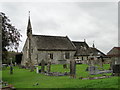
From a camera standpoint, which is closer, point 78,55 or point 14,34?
point 14,34

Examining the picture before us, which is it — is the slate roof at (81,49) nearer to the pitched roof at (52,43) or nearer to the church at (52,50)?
the church at (52,50)

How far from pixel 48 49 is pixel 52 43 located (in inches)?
120

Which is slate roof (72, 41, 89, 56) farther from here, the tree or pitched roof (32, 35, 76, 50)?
the tree

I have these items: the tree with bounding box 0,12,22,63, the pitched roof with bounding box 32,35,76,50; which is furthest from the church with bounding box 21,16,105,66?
the tree with bounding box 0,12,22,63

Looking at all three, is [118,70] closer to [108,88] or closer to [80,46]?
[108,88]

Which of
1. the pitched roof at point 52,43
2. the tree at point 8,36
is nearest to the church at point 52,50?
the pitched roof at point 52,43

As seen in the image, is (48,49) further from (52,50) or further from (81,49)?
(81,49)

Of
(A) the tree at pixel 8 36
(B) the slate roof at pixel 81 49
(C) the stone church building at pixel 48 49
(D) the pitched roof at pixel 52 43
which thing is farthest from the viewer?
(B) the slate roof at pixel 81 49

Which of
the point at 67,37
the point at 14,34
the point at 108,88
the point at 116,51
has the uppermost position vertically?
the point at 67,37

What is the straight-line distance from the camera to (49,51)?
46469 millimetres

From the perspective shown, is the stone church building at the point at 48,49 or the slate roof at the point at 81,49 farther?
the slate roof at the point at 81,49

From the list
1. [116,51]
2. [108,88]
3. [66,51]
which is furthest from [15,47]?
[66,51]

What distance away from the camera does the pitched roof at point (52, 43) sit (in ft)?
151

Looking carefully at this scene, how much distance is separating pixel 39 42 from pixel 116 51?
23.8 m
